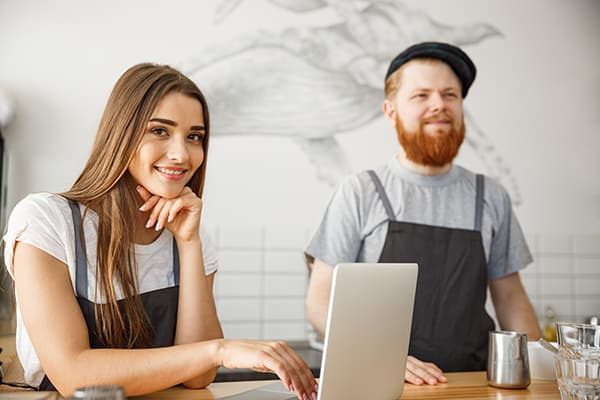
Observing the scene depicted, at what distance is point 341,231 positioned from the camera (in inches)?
84.6

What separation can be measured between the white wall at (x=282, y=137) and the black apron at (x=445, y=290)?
4.09 feet

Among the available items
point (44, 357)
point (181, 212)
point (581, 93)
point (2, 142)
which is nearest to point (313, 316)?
point (181, 212)

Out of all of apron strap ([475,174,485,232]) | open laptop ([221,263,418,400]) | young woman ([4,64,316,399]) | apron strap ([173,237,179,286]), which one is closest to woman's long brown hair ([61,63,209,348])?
young woman ([4,64,316,399])

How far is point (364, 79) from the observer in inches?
141

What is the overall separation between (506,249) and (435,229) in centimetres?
25

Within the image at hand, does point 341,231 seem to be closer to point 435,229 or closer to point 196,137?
point 435,229

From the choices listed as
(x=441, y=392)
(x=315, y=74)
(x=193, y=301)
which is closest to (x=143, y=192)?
(x=193, y=301)

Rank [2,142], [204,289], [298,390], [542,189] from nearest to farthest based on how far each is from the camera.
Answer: [298,390]
[204,289]
[2,142]
[542,189]

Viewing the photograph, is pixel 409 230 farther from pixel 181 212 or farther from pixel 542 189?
pixel 542 189

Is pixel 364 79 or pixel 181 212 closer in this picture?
pixel 181 212

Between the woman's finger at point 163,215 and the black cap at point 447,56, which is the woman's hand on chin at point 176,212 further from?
the black cap at point 447,56

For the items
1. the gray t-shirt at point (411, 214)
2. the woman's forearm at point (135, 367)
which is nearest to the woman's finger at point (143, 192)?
the woman's forearm at point (135, 367)

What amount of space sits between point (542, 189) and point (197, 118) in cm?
267

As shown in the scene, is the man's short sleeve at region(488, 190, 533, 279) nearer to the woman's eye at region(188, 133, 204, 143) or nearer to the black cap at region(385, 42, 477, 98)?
the black cap at region(385, 42, 477, 98)
